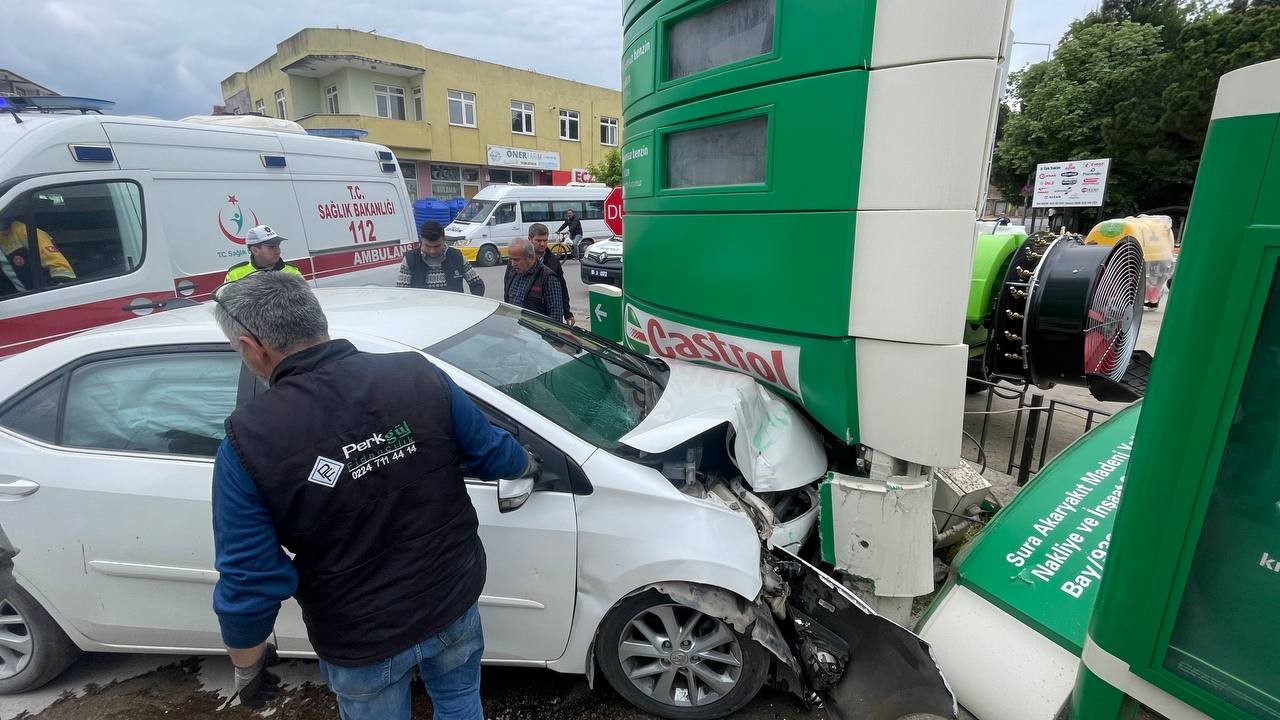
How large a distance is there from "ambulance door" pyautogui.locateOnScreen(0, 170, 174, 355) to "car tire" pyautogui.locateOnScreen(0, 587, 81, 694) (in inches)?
101

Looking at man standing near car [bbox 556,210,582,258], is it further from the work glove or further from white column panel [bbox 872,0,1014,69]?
the work glove

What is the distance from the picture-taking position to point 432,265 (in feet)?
18.6

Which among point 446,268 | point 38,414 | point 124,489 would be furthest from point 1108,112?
point 38,414

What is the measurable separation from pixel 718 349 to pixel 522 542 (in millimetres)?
1497

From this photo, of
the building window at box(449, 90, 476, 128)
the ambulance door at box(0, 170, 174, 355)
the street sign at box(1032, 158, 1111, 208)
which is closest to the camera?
the ambulance door at box(0, 170, 174, 355)

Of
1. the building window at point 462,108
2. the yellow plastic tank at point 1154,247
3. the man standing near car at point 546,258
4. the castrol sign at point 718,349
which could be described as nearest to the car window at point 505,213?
the man standing near car at point 546,258

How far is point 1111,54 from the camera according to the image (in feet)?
85.0

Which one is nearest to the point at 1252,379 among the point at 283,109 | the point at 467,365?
the point at 467,365

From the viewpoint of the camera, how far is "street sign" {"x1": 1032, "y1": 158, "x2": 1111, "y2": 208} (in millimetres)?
15492

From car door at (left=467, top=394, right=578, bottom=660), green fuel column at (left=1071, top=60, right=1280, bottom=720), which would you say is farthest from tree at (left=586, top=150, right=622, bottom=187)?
green fuel column at (left=1071, top=60, right=1280, bottom=720)

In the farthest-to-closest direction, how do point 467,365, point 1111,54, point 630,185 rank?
1. point 1111,54
2. point 630,185
3. point 467,365

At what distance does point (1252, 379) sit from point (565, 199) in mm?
19132

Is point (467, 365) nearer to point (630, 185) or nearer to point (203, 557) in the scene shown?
point (203, 557)

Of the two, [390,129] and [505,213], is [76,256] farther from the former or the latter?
[390,129]
